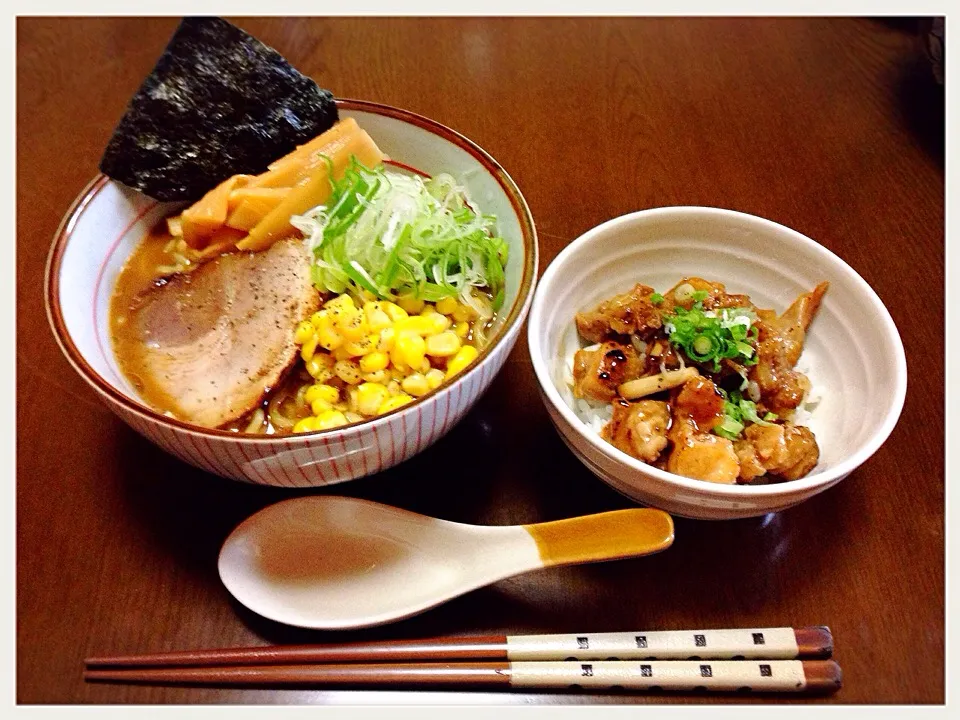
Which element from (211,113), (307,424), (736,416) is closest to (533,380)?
(736,416)

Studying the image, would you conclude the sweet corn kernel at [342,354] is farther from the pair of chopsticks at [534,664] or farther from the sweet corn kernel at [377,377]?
the pair of chopsticks at [534,664]

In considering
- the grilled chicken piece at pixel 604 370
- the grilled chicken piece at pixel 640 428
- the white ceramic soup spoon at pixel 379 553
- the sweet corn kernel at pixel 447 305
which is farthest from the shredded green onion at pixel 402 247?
the white ceramic soup spoon at pixel 379 553

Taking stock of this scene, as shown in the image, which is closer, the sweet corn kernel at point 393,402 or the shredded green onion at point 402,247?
the sweet corn kernel at point 393,402

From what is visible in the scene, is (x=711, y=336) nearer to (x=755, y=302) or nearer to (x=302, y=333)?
(x=755, y=302)

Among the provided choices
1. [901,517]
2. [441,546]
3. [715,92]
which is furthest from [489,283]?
[715,92]

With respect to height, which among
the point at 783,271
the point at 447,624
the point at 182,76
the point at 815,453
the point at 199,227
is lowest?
the point at 447,624

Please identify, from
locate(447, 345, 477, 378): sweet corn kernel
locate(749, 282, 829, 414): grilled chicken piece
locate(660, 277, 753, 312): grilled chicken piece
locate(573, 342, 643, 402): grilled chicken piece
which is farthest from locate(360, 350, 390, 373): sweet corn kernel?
locate(749, 282, 829, 414): grilled chicken piece

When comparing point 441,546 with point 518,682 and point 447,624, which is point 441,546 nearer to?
point 447,624
